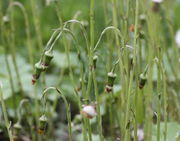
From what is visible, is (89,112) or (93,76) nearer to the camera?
→ (89,112)

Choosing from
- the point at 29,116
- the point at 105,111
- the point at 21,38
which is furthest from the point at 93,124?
the point at 21,38

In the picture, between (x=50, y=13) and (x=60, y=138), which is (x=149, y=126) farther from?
(x=50, y=13)

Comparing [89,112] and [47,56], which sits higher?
[47,56]

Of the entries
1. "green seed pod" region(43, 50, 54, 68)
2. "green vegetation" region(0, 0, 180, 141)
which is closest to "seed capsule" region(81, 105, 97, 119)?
"green vegetation" region(0, 0, 180, 141)

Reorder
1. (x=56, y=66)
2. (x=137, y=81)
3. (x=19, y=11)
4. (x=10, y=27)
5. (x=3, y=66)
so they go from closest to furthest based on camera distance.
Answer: (x=137, y=81)
(x=10, y=27)
(x=3, y=66)
(x=56, y=66)
(x=19, y=11)

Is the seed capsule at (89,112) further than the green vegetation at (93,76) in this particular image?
No

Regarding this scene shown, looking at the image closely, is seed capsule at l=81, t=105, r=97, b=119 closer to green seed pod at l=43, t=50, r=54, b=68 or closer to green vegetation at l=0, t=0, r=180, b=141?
green vegetation at l=0, t=0, r=180, b=141

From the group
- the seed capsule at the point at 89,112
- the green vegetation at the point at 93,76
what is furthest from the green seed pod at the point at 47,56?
the seed capsule at the point at 89,112

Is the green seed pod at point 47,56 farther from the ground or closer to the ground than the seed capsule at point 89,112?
farther from the ground

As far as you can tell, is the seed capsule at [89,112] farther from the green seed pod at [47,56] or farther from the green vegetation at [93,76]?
the green seed pod at [47,56]
